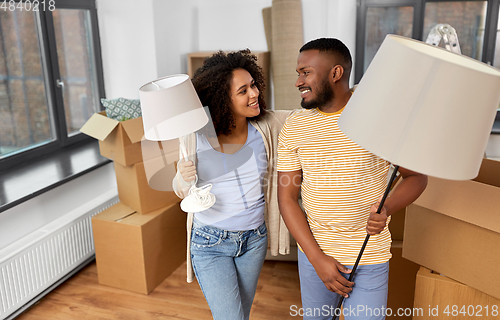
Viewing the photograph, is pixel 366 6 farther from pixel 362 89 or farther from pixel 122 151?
pixel 362 89

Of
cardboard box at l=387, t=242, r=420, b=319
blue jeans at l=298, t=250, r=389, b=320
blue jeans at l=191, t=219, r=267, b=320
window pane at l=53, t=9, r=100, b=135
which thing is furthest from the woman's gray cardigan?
window pane at l=53, t=9, r=100, b=135

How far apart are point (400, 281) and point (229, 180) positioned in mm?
1057

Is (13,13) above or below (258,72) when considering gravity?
above

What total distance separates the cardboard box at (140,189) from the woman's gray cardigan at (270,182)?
0.81 metres

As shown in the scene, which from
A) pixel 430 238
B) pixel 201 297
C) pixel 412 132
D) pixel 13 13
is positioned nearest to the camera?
pixel 412 132

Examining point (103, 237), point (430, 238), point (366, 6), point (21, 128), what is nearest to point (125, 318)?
point (103, 237)

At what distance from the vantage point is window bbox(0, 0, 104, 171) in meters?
2.62

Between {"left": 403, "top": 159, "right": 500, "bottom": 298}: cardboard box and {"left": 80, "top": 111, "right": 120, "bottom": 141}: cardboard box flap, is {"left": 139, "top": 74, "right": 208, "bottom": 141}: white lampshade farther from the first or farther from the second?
{"left": 80, "top": 111, "right": 120, "bottom": 141}: cardboard box flap

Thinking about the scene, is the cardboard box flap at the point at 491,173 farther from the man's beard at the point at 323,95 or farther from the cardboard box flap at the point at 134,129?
the cardboard box flap at the point at 134,129

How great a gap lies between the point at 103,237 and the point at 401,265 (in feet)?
5.56

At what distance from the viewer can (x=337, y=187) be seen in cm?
124

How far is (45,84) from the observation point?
2875mm

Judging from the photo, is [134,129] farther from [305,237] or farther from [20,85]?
[305,237]

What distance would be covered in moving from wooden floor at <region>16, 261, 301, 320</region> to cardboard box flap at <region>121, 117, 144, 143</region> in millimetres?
941
